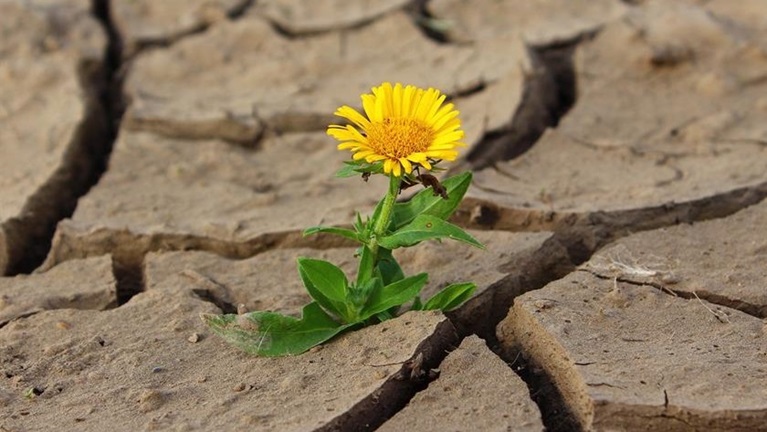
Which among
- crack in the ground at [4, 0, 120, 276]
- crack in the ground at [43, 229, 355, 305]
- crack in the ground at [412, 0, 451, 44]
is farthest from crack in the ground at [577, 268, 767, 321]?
crack in the ground at [412, 0, 451, 44]

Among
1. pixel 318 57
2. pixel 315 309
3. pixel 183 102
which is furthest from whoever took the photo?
pixel 318 57

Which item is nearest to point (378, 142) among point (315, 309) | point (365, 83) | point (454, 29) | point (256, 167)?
point (315, 309)

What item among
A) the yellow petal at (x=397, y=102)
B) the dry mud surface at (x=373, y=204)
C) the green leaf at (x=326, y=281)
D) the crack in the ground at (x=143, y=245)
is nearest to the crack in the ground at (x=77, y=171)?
the dry mud surface at (x=373, y=204)

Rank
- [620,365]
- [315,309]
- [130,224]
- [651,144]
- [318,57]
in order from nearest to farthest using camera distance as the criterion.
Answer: [620,365] → [315,309] → [130,224] → [651,144] → [318,57]

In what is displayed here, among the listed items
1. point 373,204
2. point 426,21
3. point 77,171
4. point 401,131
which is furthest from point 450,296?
point 426,21

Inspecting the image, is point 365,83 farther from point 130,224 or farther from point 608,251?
point 608,251

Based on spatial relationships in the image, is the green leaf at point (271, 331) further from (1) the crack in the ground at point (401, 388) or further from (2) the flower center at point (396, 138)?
(2) the flower center at point (396, 138)

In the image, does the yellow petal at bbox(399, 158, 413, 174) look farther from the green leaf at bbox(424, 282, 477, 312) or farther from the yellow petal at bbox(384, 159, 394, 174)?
the green leaf at bbox(424, 282, 477, 312)

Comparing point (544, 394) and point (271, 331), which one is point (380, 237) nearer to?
point (271, 331)
